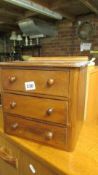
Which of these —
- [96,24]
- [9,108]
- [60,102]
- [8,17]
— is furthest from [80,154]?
[8,17]

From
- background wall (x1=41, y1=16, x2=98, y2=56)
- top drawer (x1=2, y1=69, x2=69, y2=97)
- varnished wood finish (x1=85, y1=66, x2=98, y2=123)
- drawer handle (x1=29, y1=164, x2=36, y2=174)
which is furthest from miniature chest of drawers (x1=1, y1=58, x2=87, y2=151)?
background wall (x1=41, y1=16, x2=98, y2=56)

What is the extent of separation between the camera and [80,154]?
0.75 metres

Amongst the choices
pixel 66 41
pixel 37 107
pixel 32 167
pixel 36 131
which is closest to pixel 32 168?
pixel 32 167

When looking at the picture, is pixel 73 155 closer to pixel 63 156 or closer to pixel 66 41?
pixel 63 156

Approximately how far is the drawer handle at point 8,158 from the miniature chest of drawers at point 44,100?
0.14 meters

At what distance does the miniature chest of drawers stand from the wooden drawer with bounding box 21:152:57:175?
9 centimetres

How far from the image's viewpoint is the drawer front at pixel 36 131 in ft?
2.53

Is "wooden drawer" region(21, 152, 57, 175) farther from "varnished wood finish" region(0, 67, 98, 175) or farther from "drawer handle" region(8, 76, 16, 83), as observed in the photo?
"drawer handle" region(8, 76, 16, 83)

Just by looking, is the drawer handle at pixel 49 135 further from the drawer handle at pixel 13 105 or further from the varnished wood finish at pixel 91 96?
the varnished wood finish at pixel 91 96

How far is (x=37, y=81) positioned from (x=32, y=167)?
1.29 feet

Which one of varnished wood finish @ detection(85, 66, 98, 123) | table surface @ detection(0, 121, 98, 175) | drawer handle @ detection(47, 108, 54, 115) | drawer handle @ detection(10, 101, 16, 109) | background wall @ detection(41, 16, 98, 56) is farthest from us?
background wall @ detection(41, 16, 98, 56)

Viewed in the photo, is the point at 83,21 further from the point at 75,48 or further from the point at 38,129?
the point at 38,129

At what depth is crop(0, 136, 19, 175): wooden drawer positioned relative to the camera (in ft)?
2.94

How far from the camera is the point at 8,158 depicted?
3.06 ft
